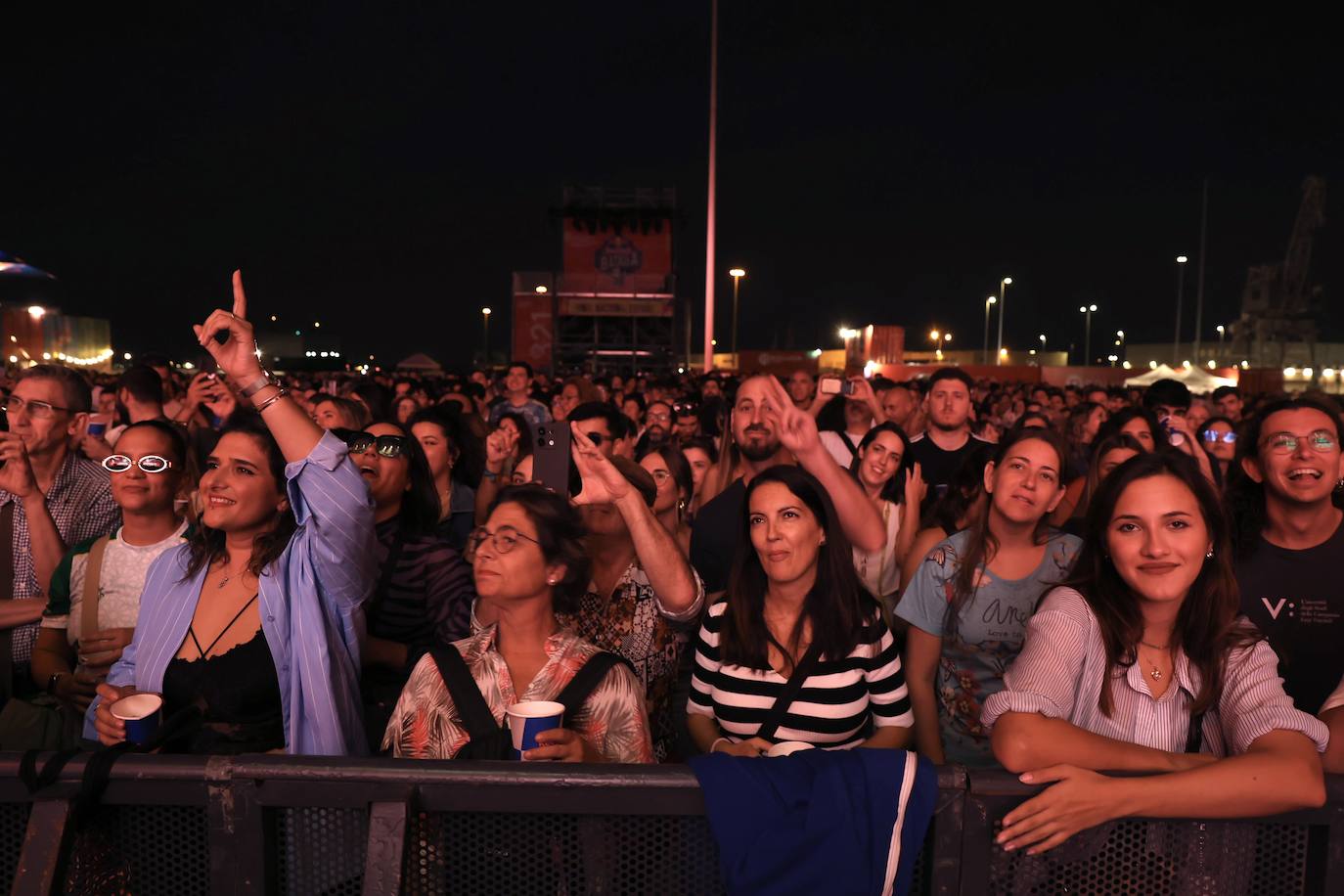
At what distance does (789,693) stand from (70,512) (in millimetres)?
3467

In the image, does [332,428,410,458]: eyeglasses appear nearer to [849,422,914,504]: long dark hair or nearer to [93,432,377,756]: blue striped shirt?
[93,432,377,756]: blue striped shirt

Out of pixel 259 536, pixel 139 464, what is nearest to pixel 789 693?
pixel 259 536

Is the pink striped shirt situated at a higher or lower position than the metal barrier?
higher

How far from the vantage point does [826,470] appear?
3807 mm

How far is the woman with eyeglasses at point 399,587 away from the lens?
3.61m

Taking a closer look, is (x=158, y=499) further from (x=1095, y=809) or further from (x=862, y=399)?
(x=862, y=399)

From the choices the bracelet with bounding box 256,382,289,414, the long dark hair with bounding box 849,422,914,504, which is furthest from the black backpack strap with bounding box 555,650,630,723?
the long dark hair with bounding box 849,422,914,504

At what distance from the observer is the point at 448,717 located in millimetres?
2658

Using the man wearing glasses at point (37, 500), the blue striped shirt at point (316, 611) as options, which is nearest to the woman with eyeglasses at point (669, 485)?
the blue striped shirt at point (316, 611)

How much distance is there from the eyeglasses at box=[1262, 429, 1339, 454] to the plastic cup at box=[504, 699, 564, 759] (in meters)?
2.92

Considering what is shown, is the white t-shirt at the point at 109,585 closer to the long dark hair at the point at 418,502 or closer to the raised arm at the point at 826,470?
the long dark hair at the point at 418,502

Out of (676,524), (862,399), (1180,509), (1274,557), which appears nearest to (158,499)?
(676,524)

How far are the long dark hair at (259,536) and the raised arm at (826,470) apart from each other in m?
1.87

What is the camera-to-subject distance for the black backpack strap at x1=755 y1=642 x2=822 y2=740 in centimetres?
300
